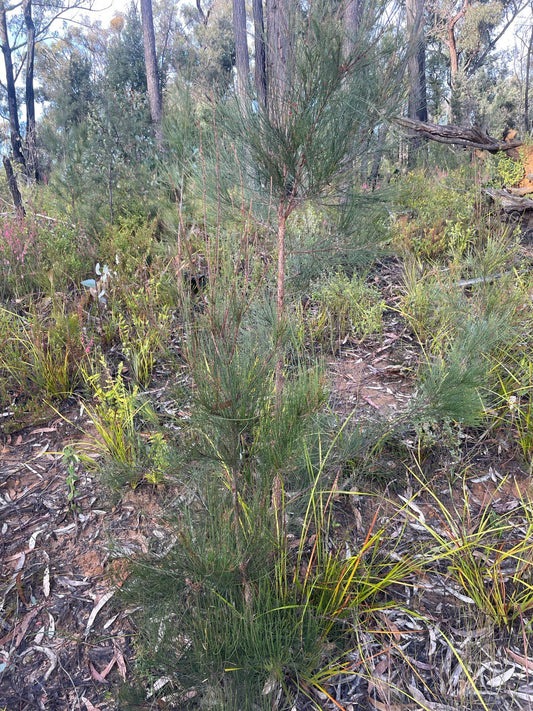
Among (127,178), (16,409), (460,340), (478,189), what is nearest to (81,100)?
(127,178)

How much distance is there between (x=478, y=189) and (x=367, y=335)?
2693 mm

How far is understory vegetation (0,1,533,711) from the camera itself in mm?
1464

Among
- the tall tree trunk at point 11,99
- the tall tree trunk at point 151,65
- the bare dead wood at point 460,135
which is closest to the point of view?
the bare dead wood at point 460,135

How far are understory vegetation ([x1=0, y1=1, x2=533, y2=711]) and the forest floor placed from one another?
0.01 meters

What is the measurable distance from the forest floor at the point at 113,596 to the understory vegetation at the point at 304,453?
0.01 m

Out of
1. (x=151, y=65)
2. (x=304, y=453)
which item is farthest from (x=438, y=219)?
(x=151, y=65)

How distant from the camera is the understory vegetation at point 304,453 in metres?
1.46

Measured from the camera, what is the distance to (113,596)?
1980mm

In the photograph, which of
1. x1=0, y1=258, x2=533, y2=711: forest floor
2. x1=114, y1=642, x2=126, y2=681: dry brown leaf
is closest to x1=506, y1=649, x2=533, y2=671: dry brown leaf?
x1=0, y1=258, x2=533, y2=711: forest floor

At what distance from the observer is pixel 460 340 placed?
7.36ft

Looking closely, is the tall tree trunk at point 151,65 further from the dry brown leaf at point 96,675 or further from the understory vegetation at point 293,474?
the dry brown leaf at point 96,675

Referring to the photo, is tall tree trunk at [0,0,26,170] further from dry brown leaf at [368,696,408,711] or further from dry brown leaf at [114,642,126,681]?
dry brown leaf at [368,696,408,711]

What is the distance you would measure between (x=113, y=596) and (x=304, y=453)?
1.03 m

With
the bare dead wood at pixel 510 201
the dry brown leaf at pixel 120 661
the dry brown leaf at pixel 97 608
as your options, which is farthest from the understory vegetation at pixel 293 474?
the bare dead wood at pixel 510 201
